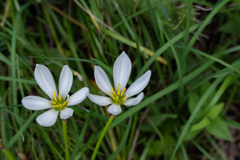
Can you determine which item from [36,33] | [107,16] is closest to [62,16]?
[36,33]

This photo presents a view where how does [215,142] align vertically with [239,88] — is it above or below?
below

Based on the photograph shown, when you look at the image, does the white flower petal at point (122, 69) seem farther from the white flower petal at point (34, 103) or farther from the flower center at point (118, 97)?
the white flower petal at point (34, 103)

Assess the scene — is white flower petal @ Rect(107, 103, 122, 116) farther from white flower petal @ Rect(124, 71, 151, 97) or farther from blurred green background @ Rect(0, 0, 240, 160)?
blurred green background @ Rect(0, 0, 240, 160)

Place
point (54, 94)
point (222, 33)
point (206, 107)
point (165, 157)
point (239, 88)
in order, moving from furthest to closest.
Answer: point (222, 33), point (239, 88), point (165, 157), point (206, 107), point (54, 94)

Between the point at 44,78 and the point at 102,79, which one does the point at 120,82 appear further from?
the point at 44,78

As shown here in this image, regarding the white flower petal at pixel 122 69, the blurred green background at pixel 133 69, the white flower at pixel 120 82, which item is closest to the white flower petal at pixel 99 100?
the white flower at pixel 120 82

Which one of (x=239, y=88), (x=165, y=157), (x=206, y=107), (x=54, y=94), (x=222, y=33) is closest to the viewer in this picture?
(x=54, y=94)

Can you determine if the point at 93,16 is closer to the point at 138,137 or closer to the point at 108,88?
the point at 108,88
